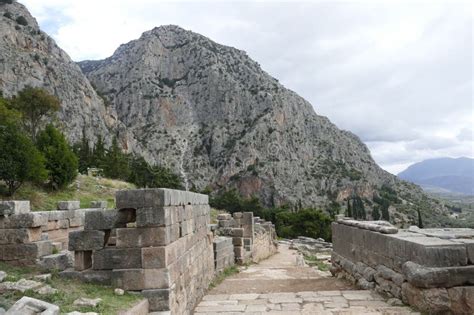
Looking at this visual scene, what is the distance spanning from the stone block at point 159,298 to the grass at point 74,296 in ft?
0.54

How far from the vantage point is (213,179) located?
Result: 92625 millimetres

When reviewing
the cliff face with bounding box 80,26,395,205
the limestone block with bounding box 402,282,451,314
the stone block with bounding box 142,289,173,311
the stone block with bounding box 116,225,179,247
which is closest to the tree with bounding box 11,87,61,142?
the stone block with bounding box 116,225,179,247

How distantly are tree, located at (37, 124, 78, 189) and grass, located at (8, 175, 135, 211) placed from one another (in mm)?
858

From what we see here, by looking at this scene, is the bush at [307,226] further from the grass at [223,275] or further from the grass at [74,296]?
the grass at [74,296]

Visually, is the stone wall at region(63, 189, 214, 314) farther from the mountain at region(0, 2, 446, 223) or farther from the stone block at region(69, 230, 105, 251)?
the mountain at region(0, 2, 446, 223)

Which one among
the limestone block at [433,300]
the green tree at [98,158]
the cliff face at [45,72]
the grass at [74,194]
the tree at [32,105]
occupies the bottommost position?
the limestone block at [433,300]

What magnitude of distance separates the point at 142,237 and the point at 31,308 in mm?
2114

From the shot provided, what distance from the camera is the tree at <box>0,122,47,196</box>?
25500 mm

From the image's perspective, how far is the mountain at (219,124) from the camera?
84.8 metres

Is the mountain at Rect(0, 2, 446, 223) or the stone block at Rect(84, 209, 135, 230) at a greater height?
the mountain at Rect(0, 2, 446, 223)

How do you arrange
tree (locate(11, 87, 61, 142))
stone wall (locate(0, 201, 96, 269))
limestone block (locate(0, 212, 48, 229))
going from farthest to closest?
tree (locate(11, 87, 61, 142))
limestone block (locate(0, 212, 48, 229))
stone wall (locate(0, 201, 96, 269))

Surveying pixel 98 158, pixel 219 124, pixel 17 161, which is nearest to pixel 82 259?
pixel 17 161

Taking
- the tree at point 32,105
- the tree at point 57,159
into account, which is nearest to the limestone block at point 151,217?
the tree at point 57,159

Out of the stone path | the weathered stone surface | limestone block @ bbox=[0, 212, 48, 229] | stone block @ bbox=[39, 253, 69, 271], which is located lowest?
the stone path
